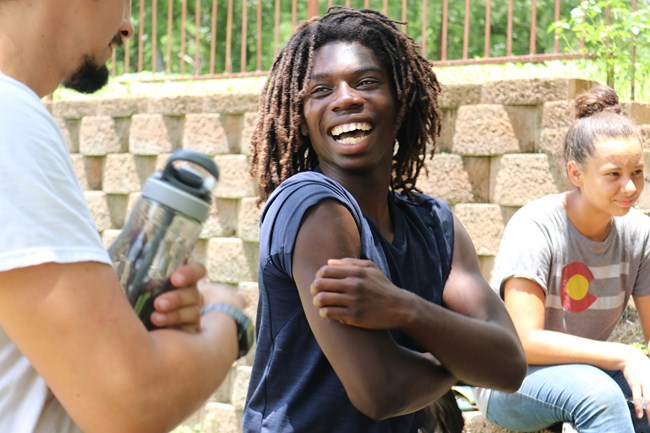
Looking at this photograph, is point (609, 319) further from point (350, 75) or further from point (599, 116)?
point (350, 75)

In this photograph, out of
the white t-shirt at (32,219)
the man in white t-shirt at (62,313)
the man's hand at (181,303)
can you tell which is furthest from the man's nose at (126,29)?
the man's hand at (181,303)

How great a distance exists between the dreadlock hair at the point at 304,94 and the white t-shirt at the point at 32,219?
1.50 meters

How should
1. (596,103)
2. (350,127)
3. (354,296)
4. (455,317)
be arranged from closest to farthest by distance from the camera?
(354,296), (455,317), (350,127), (596,103)

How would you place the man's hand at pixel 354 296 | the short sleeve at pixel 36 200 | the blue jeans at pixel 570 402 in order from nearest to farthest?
the short sleeve at pixel 36 200 < the man's hand at pixel 354 296 < the blue jeans at pixel 570 402

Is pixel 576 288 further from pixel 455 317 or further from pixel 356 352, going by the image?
pixel 356 352

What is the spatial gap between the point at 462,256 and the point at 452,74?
260 centimetres

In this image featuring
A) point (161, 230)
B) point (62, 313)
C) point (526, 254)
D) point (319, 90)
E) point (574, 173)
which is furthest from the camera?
point (574, 173)

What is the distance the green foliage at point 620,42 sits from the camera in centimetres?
496

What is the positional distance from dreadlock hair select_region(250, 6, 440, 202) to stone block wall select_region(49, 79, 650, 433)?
1698 mm

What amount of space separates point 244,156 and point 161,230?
426 centimetres

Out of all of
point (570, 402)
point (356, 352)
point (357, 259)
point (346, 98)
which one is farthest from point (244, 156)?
point (356, 352)

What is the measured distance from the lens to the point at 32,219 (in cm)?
134

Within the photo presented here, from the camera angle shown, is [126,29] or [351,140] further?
[351,140]

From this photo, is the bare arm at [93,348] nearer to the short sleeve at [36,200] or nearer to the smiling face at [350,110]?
the short sleeve at [36,200]
